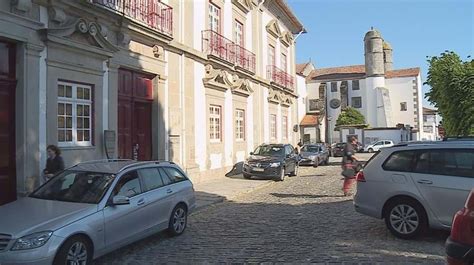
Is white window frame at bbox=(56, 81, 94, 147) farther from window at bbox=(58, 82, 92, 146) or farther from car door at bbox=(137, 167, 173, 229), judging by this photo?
car door at bbox=(137, 167, 173, 229)

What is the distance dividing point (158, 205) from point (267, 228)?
247 centimetres

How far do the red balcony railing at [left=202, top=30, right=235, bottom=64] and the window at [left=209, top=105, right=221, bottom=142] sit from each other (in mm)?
2272

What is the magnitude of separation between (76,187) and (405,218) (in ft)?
17.7

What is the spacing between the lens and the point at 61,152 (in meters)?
10.7

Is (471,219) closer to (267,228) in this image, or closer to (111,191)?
(111,191)

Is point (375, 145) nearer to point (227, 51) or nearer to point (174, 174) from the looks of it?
point (227, 51)

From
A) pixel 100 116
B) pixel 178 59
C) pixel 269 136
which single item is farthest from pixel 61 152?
pixel 269 136

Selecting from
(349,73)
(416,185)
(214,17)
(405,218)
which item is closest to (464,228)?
(416,185)

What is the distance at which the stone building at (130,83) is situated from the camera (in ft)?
32.2

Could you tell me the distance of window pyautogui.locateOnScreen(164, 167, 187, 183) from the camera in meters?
8.63

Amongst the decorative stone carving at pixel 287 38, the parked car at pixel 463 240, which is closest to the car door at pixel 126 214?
the parked car at pixel 463 240

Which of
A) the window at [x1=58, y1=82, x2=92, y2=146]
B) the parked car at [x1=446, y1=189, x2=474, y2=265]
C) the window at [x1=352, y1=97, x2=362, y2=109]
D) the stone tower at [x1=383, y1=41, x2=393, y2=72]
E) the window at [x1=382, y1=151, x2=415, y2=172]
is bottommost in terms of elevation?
the parked car at [x1=446, y1=189, x2=474, y2=265]

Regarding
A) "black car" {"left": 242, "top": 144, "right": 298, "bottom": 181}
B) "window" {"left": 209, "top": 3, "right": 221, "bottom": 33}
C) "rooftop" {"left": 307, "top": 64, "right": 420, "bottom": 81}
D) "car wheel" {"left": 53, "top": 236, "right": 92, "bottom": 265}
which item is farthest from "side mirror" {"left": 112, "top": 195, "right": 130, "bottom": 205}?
"rooftop" {"left": 307, "top": 64, "right": 420, "bottom": 81}

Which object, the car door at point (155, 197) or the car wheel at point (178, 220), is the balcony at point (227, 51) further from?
the car door at point (155, 197)
